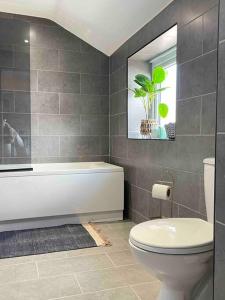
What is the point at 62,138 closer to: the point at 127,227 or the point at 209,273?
the point at 127,227

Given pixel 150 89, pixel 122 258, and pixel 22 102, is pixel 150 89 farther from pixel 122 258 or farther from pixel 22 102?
pixel 122 258

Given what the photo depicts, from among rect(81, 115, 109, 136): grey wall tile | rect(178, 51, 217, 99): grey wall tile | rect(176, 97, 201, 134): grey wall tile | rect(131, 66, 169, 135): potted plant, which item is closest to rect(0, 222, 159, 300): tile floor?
rect(176, 97, 201, 134): grey wall tile

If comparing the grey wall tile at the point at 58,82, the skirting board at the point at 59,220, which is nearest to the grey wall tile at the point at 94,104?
the grey wall tile at the point at 58,82

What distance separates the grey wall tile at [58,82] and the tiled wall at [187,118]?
3.34 feet

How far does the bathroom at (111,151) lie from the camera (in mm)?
1561

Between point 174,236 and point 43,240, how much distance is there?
1.58 metres

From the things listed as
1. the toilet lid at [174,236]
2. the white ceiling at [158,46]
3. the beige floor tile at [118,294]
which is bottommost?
the beige floor tile at [118,294]

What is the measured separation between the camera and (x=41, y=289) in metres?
1.88

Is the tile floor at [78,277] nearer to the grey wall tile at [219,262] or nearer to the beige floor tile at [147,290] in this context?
the beige floor tile at [147,290]

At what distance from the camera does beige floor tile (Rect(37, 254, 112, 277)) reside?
213 centimetres

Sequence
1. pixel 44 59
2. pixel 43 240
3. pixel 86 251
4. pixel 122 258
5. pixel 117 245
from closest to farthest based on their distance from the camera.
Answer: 1. pixel 122 258
2. pixel 86 251
3. pixel 117 245
4. pixel 43 240
5. pixel 44 59

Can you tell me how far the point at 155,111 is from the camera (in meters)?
3.28

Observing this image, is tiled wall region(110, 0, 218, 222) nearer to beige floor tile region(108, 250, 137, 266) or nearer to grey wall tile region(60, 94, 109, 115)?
beige floor tile region(108, 250, 137, 266)

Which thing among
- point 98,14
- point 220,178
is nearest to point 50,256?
point 220,178
